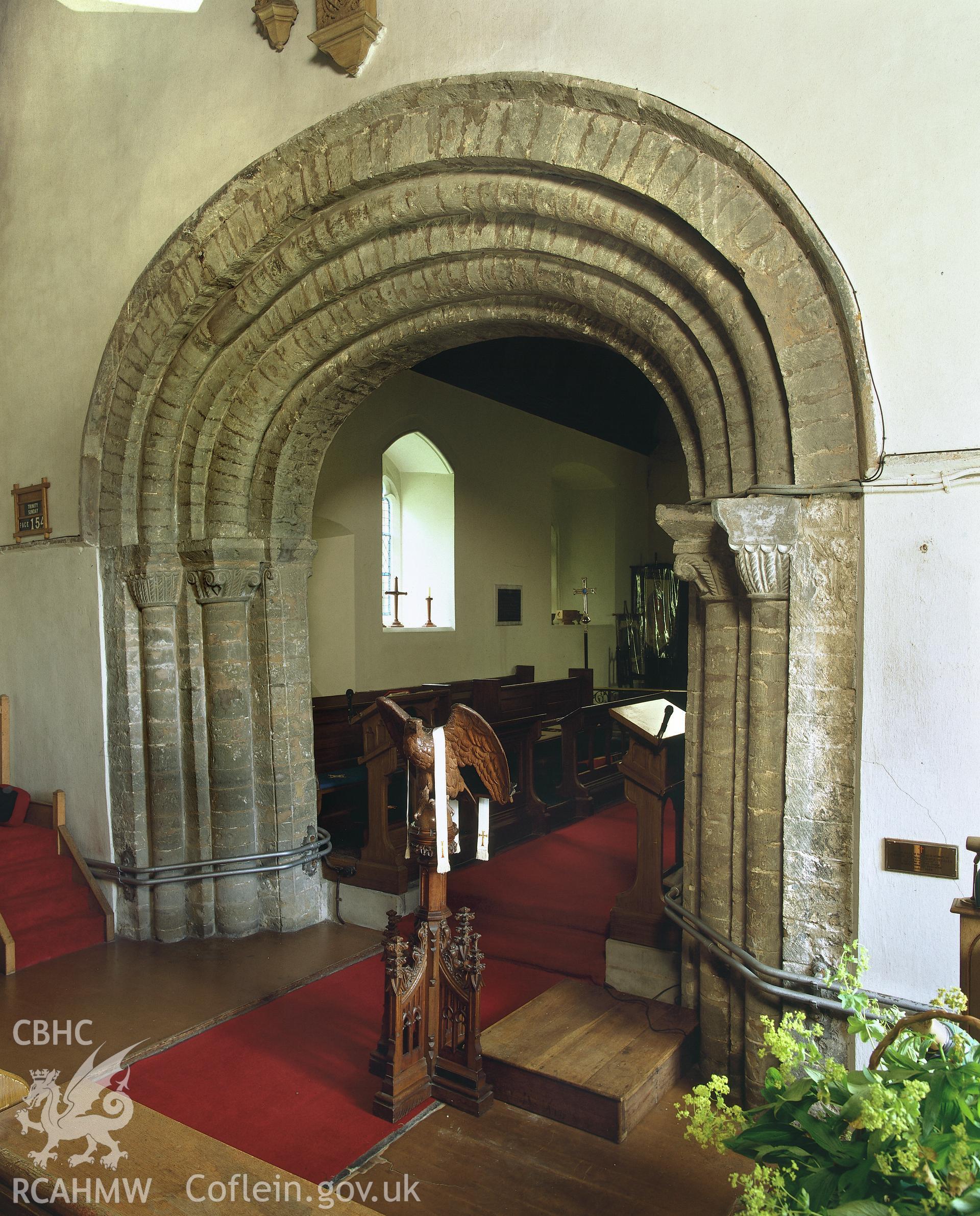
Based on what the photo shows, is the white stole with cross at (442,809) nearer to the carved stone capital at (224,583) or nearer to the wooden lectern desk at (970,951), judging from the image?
the wooden lectern desk at (970,951)

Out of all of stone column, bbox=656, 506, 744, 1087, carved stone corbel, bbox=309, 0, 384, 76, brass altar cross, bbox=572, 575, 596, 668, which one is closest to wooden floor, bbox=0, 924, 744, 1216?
stone column, bbox=656, 506, 744, 1087

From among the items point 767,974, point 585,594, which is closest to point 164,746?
point 767,974

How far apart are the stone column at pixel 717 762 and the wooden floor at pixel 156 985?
6.78 feet

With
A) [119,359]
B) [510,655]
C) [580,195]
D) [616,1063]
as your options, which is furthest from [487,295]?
[510,655]

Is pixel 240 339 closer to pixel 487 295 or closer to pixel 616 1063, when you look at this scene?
pixel 487 295

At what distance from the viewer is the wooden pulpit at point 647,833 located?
416cm

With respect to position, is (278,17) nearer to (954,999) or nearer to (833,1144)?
(954,999)

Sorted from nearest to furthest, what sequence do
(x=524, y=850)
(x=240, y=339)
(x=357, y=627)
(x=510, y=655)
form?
(x=240, y=339)
(x=524, y=850)
(x=357, y=627)
(x=510, y=655)

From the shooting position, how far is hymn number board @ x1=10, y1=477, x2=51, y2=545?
5449 millimetres

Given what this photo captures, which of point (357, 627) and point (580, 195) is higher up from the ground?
point (580, 195)

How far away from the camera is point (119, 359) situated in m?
5.02

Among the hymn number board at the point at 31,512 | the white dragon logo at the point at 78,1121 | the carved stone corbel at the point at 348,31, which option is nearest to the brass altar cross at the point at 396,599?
the hymn number board at the point at 31,512

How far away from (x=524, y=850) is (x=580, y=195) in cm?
398

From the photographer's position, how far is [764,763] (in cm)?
332
